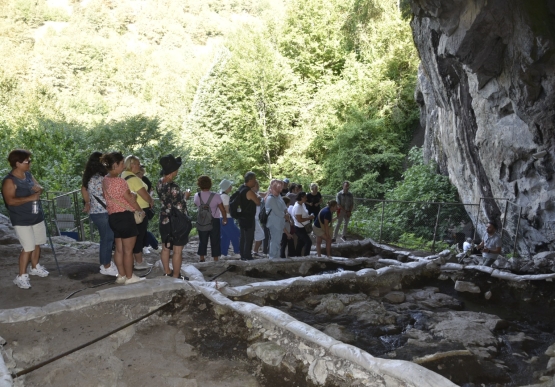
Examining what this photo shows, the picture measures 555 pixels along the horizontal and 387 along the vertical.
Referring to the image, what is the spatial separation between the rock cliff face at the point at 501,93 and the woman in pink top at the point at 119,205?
6.77m

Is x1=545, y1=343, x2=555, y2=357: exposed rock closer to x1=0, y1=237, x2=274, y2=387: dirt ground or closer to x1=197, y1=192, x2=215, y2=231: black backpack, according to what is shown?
x1=0, y1=237, x2=274, y2=387: dirt ground

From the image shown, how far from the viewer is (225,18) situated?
192ft

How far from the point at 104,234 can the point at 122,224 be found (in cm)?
77

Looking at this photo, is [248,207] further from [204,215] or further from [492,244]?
Result: [492,244]

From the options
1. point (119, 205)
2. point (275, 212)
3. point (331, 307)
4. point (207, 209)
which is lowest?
point (331, 307)

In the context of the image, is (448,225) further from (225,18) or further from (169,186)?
(225,18)

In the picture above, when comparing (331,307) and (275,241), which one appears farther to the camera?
(275,241)

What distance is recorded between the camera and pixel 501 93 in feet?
33.7

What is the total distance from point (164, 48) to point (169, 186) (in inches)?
1967

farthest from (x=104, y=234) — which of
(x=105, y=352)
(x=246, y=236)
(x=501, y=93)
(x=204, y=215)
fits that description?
(x=501, y=93)

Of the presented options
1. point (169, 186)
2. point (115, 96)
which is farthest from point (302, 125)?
point (169, 186)

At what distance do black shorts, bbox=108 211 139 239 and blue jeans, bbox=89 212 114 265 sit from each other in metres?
0.63


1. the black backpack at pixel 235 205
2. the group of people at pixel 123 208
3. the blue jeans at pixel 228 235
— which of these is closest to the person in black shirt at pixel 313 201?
the blue jeans at pixel 228 235

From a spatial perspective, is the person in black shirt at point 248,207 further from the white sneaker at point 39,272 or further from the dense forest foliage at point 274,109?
the dense forest foliage at point 274,109
